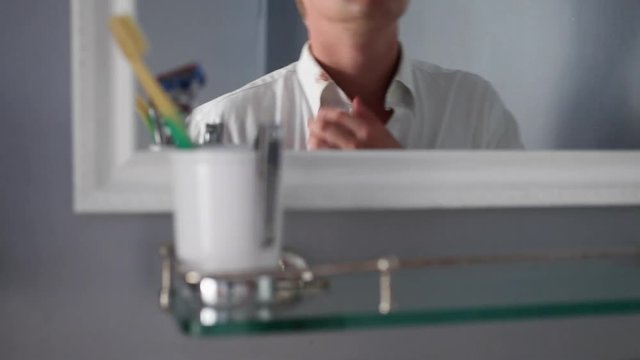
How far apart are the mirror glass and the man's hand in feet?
0.21

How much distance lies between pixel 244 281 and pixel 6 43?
291 millimetres

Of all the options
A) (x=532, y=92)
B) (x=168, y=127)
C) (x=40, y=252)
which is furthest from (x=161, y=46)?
(x=532, y=92)

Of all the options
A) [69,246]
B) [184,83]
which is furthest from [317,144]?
[69,246]

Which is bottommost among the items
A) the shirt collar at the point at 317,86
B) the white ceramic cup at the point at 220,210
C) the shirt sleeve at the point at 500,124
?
the white ceramic cup at the point at 220,210

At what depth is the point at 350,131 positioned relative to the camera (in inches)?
29.6

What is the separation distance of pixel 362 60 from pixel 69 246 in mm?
306

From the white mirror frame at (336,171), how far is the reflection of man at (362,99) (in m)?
0.02

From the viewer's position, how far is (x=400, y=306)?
2.04 feet

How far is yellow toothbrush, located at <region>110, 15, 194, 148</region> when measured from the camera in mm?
646

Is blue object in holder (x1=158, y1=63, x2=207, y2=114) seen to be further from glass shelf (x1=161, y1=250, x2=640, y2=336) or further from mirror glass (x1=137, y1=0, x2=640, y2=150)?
glass shelf (x1=161, y1=250, x2=640, y2=336)

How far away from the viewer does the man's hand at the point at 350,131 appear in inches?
29.4

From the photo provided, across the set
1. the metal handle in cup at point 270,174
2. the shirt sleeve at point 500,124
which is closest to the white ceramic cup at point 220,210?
the metal handle in cup at point 270,174

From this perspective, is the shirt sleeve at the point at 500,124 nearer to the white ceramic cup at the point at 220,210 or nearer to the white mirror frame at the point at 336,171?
the white mirror frame at the point at 336,171

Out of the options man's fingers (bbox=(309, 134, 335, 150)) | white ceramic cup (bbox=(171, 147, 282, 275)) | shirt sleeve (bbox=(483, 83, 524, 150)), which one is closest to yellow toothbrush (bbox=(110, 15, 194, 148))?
white ceramic cup (bbox=(171, 147, 282, 275))
